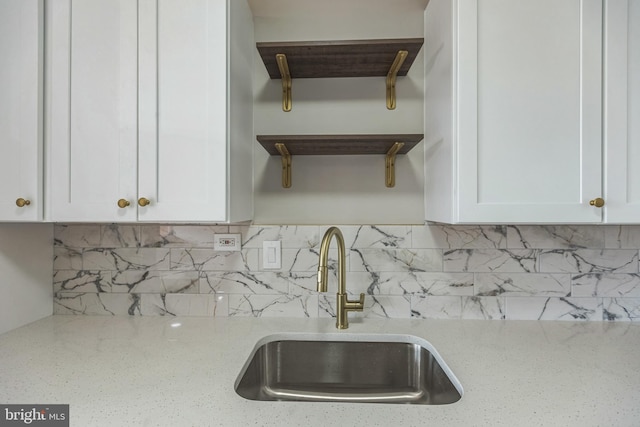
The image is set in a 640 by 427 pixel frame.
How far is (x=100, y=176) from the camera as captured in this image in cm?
116

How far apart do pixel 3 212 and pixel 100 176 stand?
37 cm

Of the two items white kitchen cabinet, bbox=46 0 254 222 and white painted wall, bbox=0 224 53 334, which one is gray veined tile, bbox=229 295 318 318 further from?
white painted wall, bbox=0 224 53 334

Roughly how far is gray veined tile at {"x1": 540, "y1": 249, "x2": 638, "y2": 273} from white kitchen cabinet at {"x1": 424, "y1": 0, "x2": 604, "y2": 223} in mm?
365

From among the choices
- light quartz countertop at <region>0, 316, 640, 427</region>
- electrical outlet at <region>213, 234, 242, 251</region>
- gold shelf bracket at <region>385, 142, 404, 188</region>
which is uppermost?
gold shelf bracket at <region>385, 142, 404, 188</region>

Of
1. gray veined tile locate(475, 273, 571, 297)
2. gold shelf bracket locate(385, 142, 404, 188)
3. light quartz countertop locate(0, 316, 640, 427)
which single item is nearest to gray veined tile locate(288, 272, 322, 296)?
light quartz countertop locate(0, 316, 640, 427)

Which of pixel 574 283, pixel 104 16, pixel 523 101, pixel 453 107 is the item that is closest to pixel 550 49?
pixel 523 101

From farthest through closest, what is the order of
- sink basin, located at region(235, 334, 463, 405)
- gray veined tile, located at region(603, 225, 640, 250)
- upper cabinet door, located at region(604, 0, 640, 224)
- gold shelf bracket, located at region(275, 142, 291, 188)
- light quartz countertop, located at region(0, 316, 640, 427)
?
gold shelf bracket, located at region(275, 142, 291, 188), gray veined tile, located at region(603, 225, 640, 250), sink basin, located at region(235, 334, 463, 405), upper cabinet door, located at region(604, 0, 640, 224), light quartz countertop, located at region(0, 316, 640, 427)

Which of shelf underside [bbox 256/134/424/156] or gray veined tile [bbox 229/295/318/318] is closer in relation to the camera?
shelf underside [bbox 256/134/424/156]

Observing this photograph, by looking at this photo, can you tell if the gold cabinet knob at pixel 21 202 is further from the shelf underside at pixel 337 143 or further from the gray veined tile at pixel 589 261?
the gray veined tile at pixel 589 261

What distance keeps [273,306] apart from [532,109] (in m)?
1.22

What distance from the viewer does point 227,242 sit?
144 cm

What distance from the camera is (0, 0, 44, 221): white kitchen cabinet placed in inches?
45.4

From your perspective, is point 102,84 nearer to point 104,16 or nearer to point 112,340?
point 104,16

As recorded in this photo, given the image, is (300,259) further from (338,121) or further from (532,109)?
(532,109)
